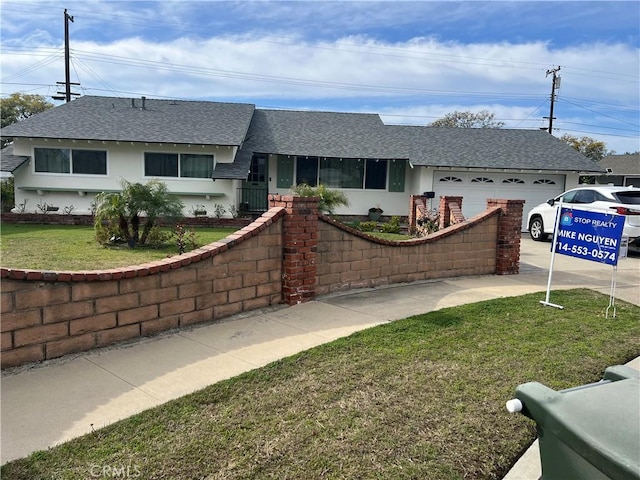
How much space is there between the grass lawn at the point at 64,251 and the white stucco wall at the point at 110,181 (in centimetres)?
295

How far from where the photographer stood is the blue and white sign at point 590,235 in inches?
261

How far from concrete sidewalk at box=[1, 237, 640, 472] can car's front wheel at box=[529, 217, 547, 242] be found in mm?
8312

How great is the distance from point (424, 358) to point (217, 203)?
14990mm

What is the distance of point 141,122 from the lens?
19.4 m

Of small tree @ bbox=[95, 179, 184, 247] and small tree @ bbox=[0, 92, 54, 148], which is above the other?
small tree @ bbox=[0, 92, 54, 148]

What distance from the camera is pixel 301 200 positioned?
21.2ft

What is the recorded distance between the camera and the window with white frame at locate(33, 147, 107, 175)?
18234 mm

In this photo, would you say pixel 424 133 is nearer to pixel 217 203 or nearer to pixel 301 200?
pixel 217 203

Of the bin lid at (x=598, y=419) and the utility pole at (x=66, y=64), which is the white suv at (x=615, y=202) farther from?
the utility pole at (x=66, y=64)

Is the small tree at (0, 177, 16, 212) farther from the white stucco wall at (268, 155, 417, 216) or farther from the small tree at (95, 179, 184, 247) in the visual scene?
the white stucco wall at (268, 155, 417, 216)

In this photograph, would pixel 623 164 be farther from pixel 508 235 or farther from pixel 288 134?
pixel 508 235

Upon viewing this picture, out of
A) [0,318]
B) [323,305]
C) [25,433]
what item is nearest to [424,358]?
[323,305]

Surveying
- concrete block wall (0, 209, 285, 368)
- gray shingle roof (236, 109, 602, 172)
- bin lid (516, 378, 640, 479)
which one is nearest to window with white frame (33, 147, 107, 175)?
gray shingle roof (236, 109, 602, 172)

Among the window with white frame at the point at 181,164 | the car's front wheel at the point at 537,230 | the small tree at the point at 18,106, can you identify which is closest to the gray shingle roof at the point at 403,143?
the window with white frame at the point at 181,164
